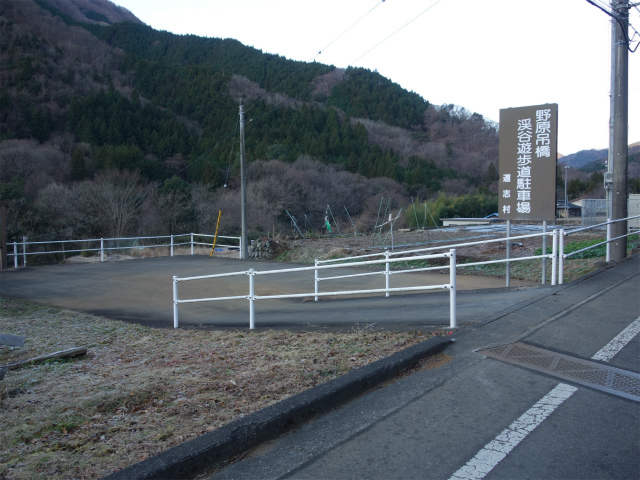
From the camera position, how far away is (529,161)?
10164 mm

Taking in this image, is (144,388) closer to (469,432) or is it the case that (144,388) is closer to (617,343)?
(469,432)

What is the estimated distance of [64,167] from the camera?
173 ft

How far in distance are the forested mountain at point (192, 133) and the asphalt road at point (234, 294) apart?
57.0ft

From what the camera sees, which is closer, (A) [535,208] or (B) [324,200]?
(A) [535,208]

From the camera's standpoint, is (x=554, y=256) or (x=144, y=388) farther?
(x=554, y=256)

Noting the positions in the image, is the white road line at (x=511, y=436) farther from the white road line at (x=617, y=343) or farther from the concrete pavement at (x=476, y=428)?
the white road line at (x=617, y=343)

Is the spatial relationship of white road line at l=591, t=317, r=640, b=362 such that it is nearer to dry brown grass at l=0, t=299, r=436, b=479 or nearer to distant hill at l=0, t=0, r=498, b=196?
dry brown grass at l=0, t=299, r=436, b=479

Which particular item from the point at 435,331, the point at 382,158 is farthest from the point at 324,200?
the point at 435,331

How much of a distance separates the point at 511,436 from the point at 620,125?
1066cm

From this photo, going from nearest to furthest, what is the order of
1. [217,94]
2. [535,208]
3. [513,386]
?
1. [513,386]
2. [535,208]
3. [217,94]

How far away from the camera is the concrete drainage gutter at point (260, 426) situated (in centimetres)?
304

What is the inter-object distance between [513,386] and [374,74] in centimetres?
11618

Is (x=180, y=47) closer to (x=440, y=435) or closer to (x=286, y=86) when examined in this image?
(x=286, y=86)

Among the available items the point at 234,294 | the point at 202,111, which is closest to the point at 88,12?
the point at 202,111
